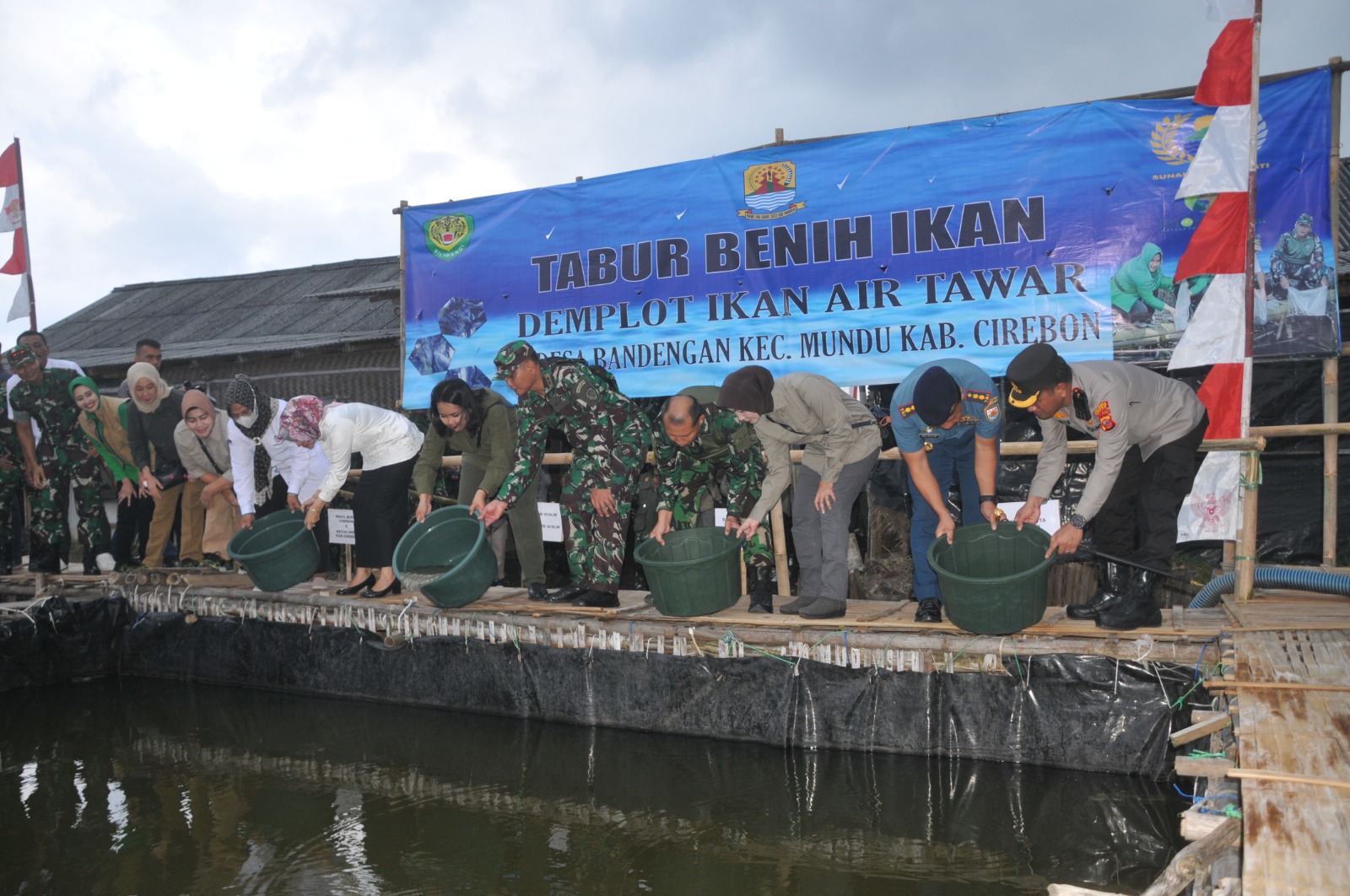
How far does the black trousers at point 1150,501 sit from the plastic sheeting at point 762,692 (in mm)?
567

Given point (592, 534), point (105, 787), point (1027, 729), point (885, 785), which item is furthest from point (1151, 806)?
point (105, 787)

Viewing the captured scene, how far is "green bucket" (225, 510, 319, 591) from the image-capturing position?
6465 millimetres

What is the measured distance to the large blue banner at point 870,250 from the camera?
5.43 metres

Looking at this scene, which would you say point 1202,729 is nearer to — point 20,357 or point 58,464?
point 58,464

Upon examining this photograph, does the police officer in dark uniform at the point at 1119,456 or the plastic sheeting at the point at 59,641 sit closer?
the police officer in dark uniform at the point at 1119,456

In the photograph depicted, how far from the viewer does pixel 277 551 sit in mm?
6449

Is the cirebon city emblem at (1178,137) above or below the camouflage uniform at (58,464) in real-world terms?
above

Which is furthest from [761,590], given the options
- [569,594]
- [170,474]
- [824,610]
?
[170,474]

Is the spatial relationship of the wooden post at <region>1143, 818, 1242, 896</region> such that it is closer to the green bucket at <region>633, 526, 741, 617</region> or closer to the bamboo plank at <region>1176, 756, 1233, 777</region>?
the bamboo plank at <region>1176, 756, 1233, 777</region>

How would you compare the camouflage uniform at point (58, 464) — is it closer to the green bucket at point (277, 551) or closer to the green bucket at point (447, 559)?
the green bucket at point (277, 551)

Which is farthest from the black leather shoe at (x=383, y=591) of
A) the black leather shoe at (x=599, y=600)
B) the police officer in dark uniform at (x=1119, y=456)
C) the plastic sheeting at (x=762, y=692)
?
the police officer in dark uniform at (x=1119, y=456)

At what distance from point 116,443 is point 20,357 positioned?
89 cm

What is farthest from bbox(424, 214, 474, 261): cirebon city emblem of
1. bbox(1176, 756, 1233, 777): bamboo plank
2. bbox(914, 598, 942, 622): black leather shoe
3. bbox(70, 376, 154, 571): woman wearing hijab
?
bbox(1176, 756, 1233, 777): bamboo plank

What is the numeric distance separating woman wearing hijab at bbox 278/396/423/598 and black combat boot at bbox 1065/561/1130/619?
385cm
